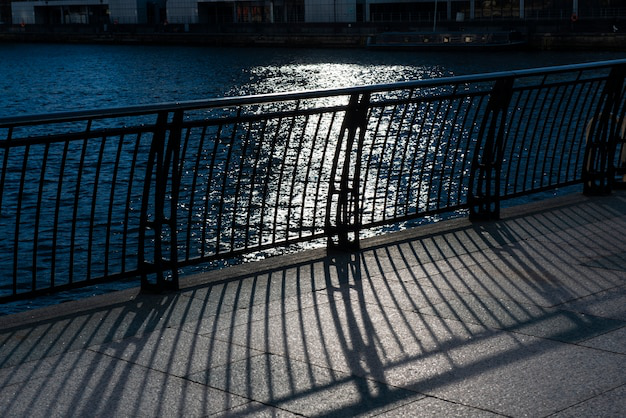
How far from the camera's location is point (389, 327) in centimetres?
544

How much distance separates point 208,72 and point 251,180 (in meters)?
68.7

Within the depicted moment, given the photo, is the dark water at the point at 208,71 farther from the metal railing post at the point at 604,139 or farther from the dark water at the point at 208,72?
the metal railing post at the point at 604,139

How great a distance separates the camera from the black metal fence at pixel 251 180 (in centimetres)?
638

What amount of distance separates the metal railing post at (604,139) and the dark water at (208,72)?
1607 inches

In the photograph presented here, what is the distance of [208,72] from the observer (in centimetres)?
Result: 7538

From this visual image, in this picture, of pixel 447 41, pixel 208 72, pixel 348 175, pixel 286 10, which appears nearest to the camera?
pixel 348 175

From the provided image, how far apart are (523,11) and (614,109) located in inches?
3050

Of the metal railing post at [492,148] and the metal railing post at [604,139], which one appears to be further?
the metal railing post at [604,139]

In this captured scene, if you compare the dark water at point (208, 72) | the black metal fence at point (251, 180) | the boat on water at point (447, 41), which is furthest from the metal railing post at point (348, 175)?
the boat on water at point (447, 41)

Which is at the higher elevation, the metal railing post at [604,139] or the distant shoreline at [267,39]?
the metal railing post at [604,139]

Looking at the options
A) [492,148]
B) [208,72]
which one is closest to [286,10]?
[208,72]

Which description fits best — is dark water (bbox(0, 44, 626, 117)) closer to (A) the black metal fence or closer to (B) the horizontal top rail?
(A) the black metal fence

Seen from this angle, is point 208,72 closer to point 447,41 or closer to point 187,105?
point 447,41

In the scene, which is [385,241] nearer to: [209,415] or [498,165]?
Answer: [498,165]
